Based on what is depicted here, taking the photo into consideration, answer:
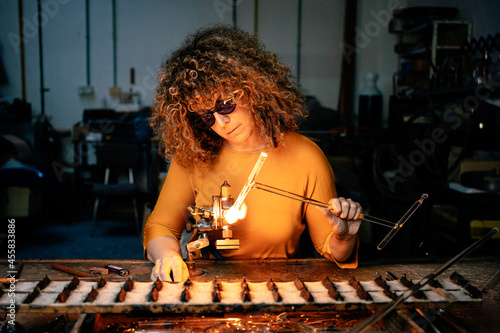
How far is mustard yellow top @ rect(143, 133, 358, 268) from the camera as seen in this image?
66.9 inches

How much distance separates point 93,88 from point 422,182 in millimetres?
5538

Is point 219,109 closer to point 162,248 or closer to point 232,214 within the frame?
point 232,214

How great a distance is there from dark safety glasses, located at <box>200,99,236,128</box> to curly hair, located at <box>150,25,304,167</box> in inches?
1.0

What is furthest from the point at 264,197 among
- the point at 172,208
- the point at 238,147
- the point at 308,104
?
the point at 308,104

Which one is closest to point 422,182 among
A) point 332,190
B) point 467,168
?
point 467,168

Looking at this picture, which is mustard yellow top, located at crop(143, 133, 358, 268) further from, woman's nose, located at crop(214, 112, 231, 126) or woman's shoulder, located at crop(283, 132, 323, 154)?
woman's nose, located at crop(214, 112, 231, 126)

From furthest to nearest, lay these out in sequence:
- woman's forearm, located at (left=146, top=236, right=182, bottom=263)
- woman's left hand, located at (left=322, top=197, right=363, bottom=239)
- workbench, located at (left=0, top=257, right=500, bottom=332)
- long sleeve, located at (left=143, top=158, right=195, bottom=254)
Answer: long sleeve, located at (left=143, top=158, right=195, bottom=254), woman's forearm, located at (left=146, top=236, right=182, bottom=263), woman's left hand, located at (left=322, top=197, right=363, bottom=239), workbench, located at (left=0, top=257, right=500, bottom=332)

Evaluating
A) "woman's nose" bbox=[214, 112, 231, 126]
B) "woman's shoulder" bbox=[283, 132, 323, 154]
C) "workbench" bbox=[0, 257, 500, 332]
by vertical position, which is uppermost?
"woman's nose" bbox=[214, 112, 231, 126]

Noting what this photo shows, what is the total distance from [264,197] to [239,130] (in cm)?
28

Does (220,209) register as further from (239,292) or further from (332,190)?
(332,190)

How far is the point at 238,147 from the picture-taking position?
1.78 meters

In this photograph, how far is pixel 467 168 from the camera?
3195mm

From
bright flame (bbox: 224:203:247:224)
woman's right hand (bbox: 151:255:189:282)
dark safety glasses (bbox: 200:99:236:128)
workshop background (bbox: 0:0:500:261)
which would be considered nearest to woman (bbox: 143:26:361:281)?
dark safety glasses (bbox: 200:99:236:128)

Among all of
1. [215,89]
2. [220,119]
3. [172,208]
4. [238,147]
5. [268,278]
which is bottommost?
[268,278]
